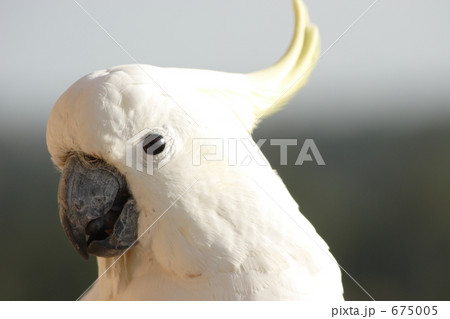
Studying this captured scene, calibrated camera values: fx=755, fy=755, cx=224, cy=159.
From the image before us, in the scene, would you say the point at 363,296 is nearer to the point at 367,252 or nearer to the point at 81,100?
the point at 367,252

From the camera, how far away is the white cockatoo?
200 centimetres

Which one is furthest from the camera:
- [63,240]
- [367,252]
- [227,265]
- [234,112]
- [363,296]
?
[367,252]

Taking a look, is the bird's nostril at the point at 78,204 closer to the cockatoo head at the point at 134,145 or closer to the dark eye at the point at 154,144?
A: the cockatoo head at the point at 134,145

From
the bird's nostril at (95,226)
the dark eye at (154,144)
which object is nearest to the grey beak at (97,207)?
the bird's nostril at (95,226)

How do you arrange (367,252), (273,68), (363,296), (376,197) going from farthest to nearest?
(376,197) < (367,252) < (363,296) < (273,68)

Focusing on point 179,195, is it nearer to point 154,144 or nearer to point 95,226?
point 154,144

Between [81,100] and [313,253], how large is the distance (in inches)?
29.8

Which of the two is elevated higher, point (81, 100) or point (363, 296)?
point (81, 100)

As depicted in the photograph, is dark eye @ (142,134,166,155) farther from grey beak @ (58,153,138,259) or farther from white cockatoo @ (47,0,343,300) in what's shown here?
grey beak @ (58,153,138,259)

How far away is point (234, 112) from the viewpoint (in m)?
2.15

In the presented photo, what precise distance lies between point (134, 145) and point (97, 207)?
7.8 inches

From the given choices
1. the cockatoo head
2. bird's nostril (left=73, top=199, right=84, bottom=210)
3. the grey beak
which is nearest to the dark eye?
the cockatoo head

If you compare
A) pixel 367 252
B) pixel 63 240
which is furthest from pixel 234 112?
pixel 367 252

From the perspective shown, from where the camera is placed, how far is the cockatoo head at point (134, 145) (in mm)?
2010
